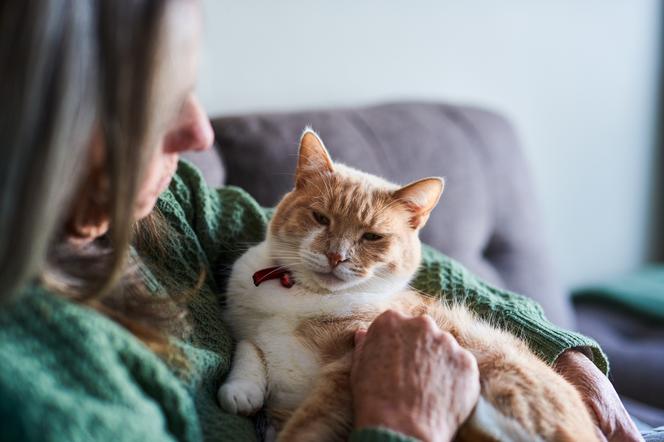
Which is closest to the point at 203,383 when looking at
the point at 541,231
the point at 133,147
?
the point at 133,147

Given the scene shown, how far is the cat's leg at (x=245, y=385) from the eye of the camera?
0.96 metres

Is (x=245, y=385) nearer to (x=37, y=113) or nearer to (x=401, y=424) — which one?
(x=401, y=424)

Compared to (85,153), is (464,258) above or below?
below

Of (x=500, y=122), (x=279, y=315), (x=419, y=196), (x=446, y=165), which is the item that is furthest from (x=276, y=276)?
(x=500, y=122)

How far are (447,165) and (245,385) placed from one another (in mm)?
1047

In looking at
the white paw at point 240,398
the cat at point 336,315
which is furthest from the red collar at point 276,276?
the white paw at point 240,398

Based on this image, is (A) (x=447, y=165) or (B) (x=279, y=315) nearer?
(B) (x=279, y=315)

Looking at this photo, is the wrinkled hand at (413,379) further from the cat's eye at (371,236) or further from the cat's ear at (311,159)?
the cat's ear at (311,159)

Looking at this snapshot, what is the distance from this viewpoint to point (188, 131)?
2.90ft

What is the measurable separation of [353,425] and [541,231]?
56.0 inches

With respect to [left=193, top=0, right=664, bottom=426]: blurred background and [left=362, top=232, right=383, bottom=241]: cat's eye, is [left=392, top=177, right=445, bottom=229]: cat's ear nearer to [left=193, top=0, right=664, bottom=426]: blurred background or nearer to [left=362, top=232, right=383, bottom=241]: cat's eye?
[left=362, top=232, right=383, bottom=241]: cat's eye

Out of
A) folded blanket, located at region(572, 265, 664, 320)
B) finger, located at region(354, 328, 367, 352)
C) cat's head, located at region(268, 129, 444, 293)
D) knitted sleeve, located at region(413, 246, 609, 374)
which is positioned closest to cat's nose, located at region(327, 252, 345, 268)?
cat's head, located at region(268, 129, 444, 293)

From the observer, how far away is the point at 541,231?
214 centimetres

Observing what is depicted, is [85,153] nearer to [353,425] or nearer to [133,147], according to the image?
[133,147]
